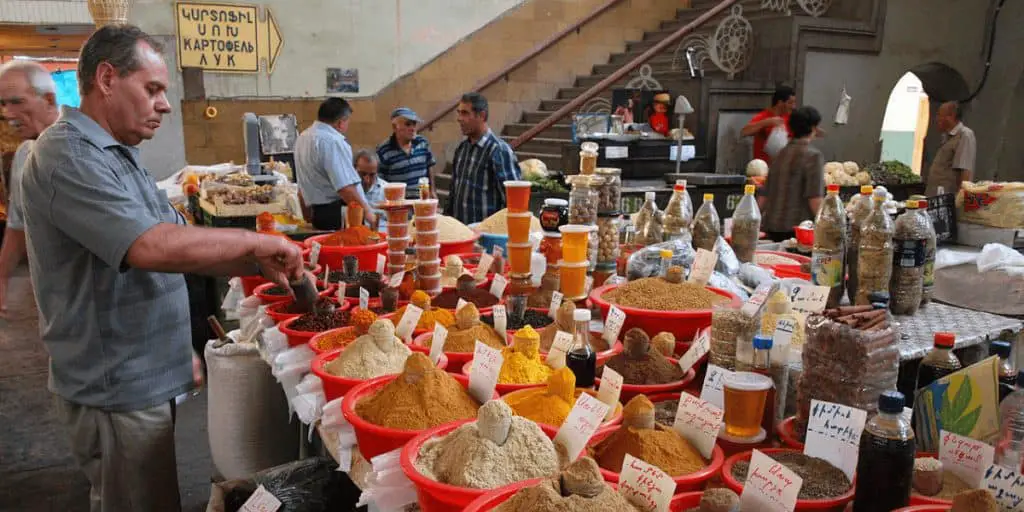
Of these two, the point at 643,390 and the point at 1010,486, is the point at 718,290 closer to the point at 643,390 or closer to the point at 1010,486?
the point at 643,390

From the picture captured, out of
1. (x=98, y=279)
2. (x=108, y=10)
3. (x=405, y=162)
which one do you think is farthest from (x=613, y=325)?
(x=108, y=10)

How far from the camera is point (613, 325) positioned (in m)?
1.87

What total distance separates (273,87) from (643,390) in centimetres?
759

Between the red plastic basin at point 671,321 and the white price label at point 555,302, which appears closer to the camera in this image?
the red plastic basin at point 671,321

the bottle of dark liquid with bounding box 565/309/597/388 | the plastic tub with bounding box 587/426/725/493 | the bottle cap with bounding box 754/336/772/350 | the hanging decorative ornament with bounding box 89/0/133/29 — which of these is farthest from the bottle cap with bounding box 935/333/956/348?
the hanging decorative ornament with bounding box 89/0/133/29

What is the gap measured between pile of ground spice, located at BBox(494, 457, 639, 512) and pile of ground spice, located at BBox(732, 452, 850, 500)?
286mm

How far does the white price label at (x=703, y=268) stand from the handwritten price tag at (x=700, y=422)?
0.81m

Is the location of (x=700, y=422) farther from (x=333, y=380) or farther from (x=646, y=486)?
(x=333, y=380)

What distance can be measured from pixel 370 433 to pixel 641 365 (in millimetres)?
636

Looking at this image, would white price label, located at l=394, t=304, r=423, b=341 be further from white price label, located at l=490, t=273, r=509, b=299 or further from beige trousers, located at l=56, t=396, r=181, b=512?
beige trousers, located at l=56, t=396, r=181, b=512

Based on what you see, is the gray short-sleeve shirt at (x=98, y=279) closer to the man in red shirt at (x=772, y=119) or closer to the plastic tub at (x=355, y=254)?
the plastic tub at (x=355, y=254)

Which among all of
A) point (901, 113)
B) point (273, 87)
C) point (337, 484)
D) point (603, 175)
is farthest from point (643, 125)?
point (901, 113)

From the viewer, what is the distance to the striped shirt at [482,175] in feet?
15.4

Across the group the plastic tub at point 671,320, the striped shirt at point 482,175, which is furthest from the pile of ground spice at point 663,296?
the striped shirt at point 482,175
